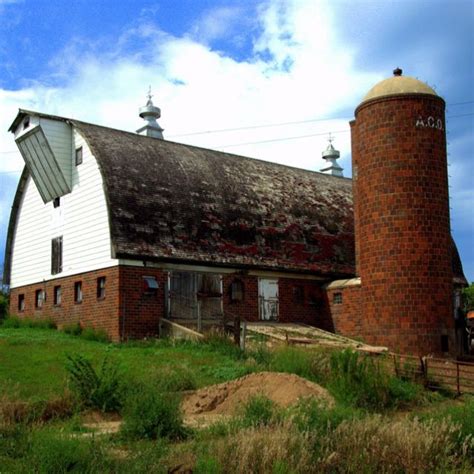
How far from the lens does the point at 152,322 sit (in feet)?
85.8

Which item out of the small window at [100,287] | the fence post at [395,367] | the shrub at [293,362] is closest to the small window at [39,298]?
the small window at [100,287]

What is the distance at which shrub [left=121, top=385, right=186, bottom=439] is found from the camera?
1239cm

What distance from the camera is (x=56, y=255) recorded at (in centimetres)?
2998

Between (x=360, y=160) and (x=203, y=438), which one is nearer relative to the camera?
(x=203, y=438)

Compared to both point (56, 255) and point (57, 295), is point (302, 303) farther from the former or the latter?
point (56, 255)

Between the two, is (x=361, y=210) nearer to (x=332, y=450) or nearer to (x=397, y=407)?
(x=397, y=407)

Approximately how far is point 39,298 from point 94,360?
11.6 metres

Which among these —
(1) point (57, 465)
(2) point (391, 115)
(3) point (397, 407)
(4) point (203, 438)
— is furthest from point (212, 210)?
(1) point (57, 465)

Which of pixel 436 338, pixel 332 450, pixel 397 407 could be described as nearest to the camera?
pixel 332 450

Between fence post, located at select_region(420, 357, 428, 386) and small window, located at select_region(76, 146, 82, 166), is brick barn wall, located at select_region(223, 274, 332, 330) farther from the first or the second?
fence post, located at select_region(420, 357, 428, 386)

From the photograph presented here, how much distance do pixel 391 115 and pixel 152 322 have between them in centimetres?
1097

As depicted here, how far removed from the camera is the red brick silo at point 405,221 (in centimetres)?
2575

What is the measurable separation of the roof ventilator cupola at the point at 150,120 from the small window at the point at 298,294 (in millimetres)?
10178

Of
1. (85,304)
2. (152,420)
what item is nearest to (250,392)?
(152,420)
